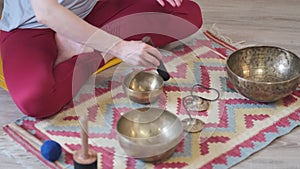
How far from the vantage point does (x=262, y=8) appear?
226 cm

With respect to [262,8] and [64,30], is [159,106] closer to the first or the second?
[64,30]

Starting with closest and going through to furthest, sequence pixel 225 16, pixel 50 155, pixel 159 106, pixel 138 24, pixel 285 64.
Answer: pixel 50 155, pixel 159 106, pixel 285 64, pixel 138 24, pixel 225 16

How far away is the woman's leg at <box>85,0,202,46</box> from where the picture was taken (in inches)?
66.8

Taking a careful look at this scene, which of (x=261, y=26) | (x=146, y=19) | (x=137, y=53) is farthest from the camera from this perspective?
(x=261, y=26)

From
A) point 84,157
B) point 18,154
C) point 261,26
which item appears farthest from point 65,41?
point 261,26

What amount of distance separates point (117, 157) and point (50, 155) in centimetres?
16

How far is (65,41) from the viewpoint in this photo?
1.59 meters

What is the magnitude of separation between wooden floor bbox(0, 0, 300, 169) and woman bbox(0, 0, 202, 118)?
111 millimetres

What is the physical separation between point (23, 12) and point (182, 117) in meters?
0.55

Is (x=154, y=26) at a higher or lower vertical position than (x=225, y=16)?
higher

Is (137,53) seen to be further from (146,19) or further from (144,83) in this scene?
(146,19)

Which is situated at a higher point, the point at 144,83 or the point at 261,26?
the point at 144,83

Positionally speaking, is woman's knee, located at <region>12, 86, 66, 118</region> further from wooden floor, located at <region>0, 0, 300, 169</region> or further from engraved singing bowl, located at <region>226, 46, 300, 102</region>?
engraved singing bowl, located at <region>226, 46, 300, 102</region>

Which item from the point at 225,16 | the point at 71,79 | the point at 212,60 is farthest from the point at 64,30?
the point at 225,16
